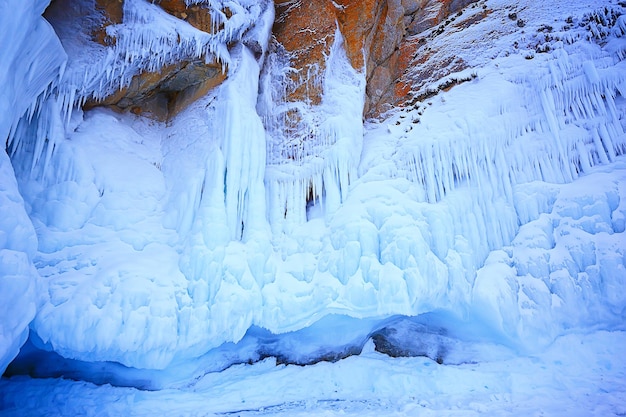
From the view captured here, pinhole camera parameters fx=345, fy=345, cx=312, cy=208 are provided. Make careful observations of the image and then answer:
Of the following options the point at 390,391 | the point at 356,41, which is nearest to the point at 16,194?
the point at 390,391

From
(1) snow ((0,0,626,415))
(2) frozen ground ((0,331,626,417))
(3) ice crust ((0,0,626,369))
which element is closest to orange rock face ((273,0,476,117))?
(1) snow ((0,0,626,415))

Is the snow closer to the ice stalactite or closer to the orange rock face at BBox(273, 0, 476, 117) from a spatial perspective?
the ice stalactite

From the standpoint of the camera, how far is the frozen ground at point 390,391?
A: 4.88 meters

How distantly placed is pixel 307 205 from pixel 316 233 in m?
1.01

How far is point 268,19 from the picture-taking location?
8.91 metres

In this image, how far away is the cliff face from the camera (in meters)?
7.44

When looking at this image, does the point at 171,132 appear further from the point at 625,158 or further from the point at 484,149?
the point at 625,158

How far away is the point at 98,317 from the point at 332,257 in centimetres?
417

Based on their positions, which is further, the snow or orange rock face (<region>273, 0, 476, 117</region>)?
orange rock face (<region>273, 0, 476, 117</region>)

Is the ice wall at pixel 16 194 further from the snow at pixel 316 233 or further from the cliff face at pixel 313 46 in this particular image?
the cliff face at pixel 313 46

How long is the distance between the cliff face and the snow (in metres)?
0.29

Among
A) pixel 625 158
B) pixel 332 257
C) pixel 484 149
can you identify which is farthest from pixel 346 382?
pixel 625 158

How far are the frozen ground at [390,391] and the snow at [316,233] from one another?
0.04 meters

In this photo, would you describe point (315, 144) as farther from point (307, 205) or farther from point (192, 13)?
point (192, 13)
